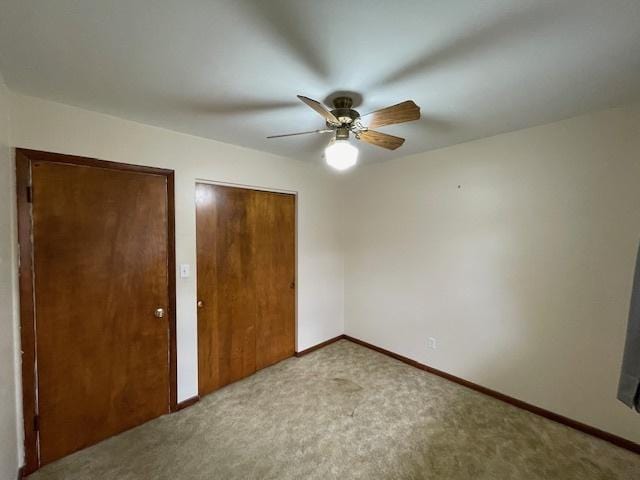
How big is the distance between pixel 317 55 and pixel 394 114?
19.2 inches

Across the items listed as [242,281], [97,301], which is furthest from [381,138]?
[97,301]

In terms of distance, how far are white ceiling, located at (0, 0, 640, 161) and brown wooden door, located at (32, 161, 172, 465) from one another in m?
0.57

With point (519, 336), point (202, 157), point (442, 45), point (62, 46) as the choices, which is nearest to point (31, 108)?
point (62, 46)

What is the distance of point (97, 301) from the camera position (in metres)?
1.91

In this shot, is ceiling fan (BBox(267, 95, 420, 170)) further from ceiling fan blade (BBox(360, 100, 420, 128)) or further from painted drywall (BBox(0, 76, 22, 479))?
painted drywall (BBox(0, 76, 22, 479))

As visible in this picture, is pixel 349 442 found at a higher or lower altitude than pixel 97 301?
lower

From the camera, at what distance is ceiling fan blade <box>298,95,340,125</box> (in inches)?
49.1

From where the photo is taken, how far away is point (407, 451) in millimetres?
1831

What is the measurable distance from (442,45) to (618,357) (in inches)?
93.2

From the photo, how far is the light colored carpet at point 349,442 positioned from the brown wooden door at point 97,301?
24cm

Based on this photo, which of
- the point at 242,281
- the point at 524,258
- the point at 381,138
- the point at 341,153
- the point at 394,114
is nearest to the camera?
the point at 394,114

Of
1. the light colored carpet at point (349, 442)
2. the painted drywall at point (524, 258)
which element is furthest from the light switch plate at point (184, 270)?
the painted drywall at point (524, 258)

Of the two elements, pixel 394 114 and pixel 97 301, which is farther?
pixel 97 301

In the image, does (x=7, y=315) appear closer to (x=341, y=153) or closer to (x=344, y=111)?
(x=341, y=153)
